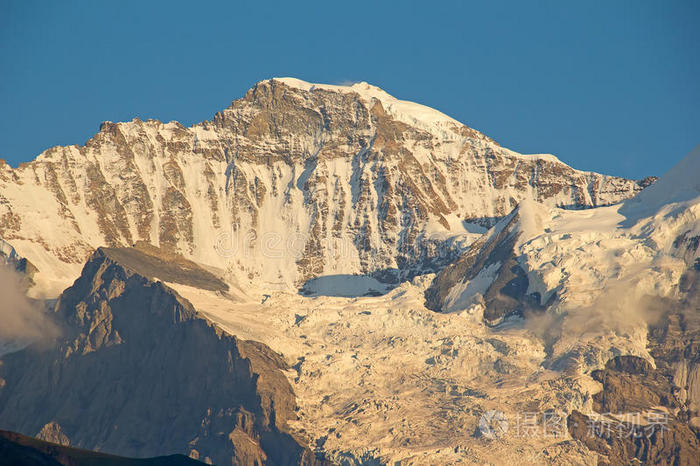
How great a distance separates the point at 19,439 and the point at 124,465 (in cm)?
1031

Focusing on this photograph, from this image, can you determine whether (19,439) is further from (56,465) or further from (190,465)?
(190,465)

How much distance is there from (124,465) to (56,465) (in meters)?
6.21

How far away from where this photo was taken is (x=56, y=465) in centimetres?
12962

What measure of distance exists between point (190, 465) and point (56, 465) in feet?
43.2

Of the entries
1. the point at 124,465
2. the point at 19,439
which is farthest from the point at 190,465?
the point at 19,439

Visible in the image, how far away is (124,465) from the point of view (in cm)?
13175

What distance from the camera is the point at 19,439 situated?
437 ft

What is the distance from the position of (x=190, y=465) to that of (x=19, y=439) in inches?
634

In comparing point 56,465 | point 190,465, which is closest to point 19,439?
point 56,465

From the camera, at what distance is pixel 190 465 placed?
136 meters

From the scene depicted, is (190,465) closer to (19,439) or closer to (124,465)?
(124,465)
